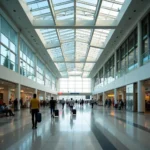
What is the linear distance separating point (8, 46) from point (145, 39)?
13358 millimetres

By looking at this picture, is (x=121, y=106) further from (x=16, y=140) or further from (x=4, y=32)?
(x=16, y=140)

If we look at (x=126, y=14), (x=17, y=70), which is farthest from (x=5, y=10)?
(x=126, y=14)

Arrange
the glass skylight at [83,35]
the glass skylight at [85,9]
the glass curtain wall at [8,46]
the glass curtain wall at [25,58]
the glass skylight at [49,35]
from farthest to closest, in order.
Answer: the glass skylight at [83,35] < the glass curtain wall at [25,58] < the glass skylight at [49,35] < the glass skylight at [85,9] < the glass curtain wall at [8,46]

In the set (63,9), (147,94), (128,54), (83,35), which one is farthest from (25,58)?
(147,94)

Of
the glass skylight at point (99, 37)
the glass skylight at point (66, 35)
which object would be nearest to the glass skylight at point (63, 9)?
the glass skylight at point (66, 35)

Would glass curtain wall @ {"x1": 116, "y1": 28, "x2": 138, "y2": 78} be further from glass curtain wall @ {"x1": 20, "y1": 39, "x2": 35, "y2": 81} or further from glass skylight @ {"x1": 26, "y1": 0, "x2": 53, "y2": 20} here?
glass curtain wall @ {"x1": 20, "y1": 39, "x2": 35, "y2": 81}

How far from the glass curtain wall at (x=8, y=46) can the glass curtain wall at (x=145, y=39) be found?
507 inches

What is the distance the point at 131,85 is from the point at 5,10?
15.6 meters

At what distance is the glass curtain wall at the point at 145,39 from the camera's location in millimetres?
21652

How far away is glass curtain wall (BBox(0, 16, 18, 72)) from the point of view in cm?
2147

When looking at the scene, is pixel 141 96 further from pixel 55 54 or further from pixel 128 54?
pixel 55 54

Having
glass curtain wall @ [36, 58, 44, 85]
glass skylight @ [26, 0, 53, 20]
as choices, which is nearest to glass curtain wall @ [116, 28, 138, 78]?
glass skylight @ [26, 0, 53, 20]

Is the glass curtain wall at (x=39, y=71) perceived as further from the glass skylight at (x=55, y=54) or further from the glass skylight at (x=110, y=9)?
the glass skylight at (x=110, y=9)

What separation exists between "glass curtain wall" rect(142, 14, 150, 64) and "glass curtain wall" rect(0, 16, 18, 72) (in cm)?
1289
